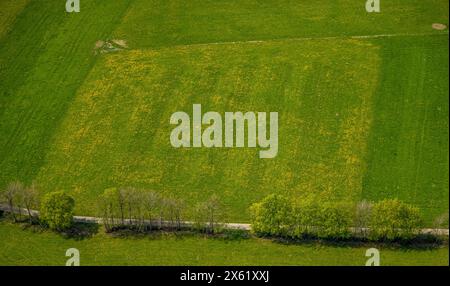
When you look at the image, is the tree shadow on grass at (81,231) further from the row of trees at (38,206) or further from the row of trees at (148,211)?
the row of trees at (148,211)

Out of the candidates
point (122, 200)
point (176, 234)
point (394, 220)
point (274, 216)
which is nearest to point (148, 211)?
point (122, 200)

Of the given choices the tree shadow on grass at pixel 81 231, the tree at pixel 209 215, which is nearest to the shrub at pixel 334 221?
the tree at pixel 209 215

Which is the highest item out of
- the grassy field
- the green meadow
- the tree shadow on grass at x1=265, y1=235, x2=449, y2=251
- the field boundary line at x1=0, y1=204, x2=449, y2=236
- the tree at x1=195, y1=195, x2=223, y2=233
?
the green meadow

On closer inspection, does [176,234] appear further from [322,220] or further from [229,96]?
[229,96]

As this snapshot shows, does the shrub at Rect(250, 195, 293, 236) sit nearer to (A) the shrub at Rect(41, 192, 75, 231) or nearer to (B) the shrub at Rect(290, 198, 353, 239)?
(B) the shrub at Rect(290, 198, 353, 239)

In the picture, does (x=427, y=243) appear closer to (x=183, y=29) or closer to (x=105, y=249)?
(x=105, y=249)

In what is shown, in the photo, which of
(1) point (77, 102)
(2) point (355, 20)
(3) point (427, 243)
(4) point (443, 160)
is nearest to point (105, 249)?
(1) point (77, 102)

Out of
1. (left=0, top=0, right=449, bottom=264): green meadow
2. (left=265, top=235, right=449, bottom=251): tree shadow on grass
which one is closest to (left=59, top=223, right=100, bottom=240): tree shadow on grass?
(left=0, top=0, right=449, bottom=264): green meadow
